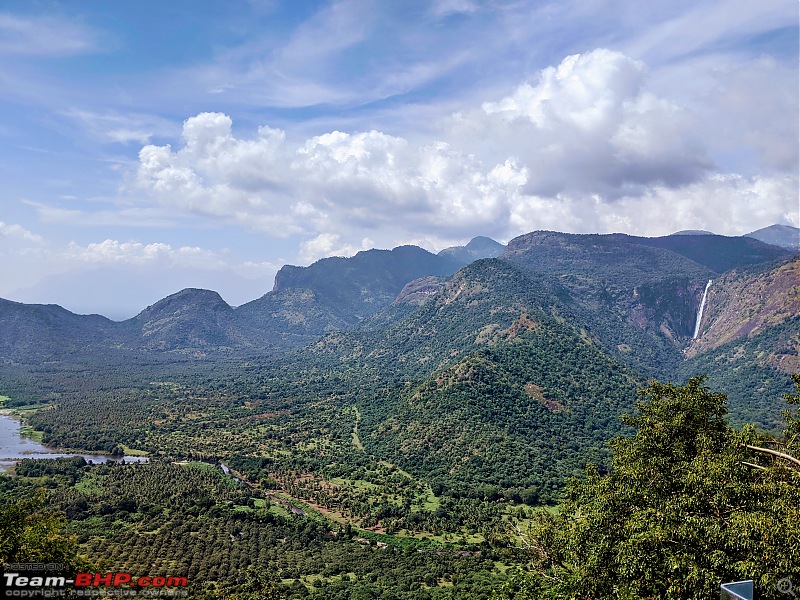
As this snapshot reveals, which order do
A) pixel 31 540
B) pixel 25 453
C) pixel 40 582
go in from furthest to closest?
pixel 25 453
pixel 31 540
pixel 40 582

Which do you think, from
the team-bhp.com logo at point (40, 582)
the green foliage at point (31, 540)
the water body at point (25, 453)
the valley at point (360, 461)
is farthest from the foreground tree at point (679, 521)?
the water body at point (25, 453)

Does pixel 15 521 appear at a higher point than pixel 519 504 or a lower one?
higher

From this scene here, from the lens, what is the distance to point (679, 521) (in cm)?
2272

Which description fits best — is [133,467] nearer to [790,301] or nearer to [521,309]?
[521,309]

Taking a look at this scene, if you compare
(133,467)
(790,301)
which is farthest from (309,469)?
(790,301)

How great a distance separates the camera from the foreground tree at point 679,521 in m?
19.4

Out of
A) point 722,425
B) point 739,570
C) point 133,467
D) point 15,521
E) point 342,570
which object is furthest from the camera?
point 133,467

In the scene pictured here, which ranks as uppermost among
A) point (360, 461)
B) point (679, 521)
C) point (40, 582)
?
point (679, 521)

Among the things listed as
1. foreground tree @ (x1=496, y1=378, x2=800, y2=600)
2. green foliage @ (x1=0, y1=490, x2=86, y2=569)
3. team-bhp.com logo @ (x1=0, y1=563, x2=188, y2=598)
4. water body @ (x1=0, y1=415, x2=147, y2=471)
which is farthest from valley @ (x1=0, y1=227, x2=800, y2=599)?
foreground tree @ (x1=496, y1=378, x2=800, y2=600)

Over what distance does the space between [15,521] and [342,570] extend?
41808 mm

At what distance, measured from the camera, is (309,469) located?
103m

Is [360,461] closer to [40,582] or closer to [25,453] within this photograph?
[25,453]

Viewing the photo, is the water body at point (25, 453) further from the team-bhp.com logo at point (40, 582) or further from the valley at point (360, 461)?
the team-bhp.com logo at point (40, 582)

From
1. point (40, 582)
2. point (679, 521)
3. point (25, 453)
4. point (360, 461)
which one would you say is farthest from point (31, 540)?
point (25, 453)
